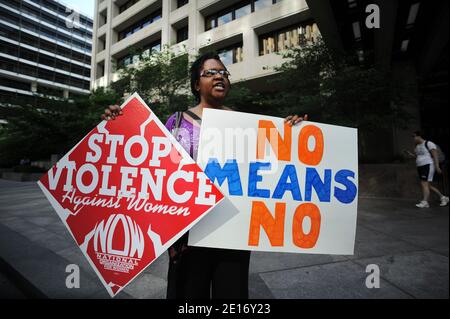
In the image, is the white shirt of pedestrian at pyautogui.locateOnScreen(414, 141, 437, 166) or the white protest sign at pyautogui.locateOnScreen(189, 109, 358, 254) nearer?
the white protest sign at pyautogui.locateOnScreen(189, 109, 358, 254)

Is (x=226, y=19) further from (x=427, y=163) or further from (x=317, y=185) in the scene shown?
(x=317, y=185)

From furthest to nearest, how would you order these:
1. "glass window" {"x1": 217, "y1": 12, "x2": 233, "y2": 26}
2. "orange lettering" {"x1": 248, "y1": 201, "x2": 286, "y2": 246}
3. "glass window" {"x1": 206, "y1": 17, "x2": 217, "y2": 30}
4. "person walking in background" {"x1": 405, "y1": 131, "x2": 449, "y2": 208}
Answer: "glass window" {"x1": 217, "y1": 12, "x2": 233, "y2": 26}
"glass window" {"x1": 206, "y1": 17, "x2": 217, "y2": 30}
"person walking in background" {"x1": 405, "y1": 131, "x2": 449, "y2": 208}
"orange lettering" {"x1": 248, "y1": 201, "x2": 286, "y2": 246}

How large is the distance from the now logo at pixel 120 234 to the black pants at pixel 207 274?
0.80 feet

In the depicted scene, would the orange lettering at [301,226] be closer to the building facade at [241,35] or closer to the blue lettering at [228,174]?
the blue lettering at [228,174]

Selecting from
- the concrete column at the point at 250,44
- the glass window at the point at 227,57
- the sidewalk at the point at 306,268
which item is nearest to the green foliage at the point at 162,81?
the glass window at the point at 227,57

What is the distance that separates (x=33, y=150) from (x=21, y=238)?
16474 mm

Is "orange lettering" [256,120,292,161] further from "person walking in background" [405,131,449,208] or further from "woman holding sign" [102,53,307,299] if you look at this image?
"person walking in background" [405,131,449,208]

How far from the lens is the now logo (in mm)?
1365

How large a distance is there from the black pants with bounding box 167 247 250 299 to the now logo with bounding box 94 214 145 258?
0.80 feet

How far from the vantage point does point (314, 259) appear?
3.05m

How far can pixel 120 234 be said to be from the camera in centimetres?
139

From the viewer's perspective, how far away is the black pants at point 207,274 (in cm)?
138

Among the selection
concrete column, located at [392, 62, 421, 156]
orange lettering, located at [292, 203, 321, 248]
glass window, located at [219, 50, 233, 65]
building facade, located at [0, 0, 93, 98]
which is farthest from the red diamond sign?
concrete column, located at [392, 62, 421, 156]

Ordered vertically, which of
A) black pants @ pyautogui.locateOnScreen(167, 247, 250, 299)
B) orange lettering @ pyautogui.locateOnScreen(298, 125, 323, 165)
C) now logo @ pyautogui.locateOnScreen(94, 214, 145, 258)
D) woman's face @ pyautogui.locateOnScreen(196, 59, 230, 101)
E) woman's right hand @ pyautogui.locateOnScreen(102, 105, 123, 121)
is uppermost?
woman's face @ pyautogui.locateOnScreen(196, 59, 230, 101)
